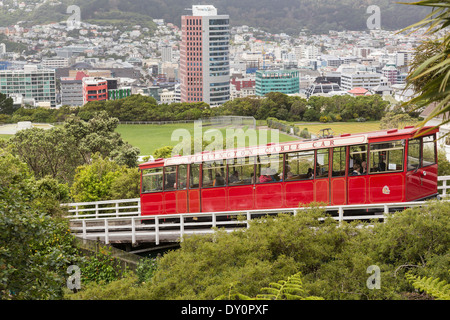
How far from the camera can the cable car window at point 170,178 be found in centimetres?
1678

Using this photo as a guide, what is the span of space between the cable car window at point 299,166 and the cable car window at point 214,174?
173 cm

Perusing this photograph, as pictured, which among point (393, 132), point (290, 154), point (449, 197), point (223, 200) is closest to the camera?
point (449, 197)

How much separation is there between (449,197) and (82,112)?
9421cm

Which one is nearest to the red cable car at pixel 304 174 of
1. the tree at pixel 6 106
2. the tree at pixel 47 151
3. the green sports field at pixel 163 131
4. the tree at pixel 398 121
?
the tree at pixel 47 151

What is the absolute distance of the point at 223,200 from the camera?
16000 millimetres

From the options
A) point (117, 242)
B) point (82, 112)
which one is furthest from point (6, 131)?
point (117, 242)

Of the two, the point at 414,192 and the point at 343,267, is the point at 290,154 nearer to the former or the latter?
the point at 414,192

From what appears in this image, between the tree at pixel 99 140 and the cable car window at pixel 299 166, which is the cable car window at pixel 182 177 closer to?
the cable car window at pixel 299 166

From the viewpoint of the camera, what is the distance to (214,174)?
16.1 m

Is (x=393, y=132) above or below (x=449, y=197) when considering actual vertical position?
above

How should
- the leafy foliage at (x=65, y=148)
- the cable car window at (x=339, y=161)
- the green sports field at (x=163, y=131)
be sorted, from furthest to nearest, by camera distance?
the green sports field at (x=163, y=131)
the leafy foliage at (x=65, y=148)
the cable car window at (x=339, y=161)

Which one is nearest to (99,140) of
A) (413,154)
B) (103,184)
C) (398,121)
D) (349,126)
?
(103,184)

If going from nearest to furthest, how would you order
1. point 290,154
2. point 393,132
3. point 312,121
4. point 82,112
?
point 393,132 → point 290,154 → point 312,121 → point 82,112
